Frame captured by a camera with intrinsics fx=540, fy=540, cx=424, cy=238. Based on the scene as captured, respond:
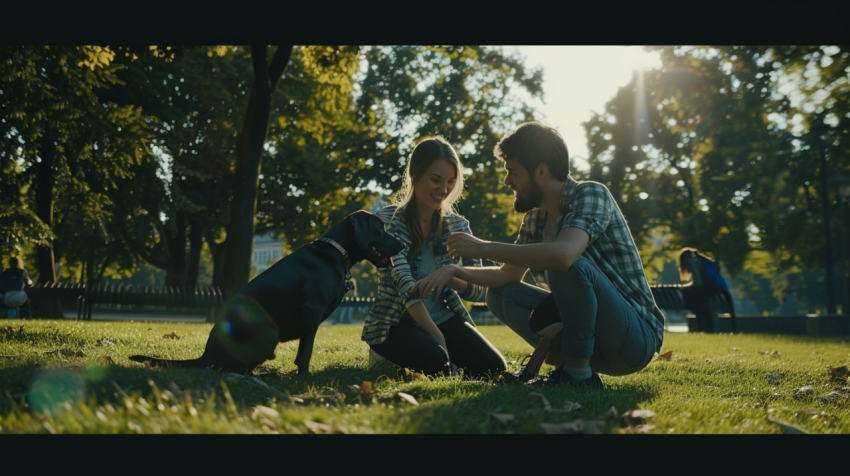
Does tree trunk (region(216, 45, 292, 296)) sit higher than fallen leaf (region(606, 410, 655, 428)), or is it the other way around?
tree trunk (region(216, 45, 292, 296))

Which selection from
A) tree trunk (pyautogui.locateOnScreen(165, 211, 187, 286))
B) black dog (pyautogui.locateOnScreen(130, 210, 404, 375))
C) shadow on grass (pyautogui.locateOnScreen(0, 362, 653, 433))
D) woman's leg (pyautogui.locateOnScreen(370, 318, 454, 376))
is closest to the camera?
shadow on grass (pyautogui.locateOnScreen(0, 362, 653, 433))

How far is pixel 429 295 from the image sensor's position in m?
3.97

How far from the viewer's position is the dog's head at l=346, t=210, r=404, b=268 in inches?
167

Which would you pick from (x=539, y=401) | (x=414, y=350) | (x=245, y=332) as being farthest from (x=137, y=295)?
(x=539, y=401)

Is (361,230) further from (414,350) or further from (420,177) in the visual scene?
(414,350)

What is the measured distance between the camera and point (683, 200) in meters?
28.7

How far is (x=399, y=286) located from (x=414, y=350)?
19.4 inches

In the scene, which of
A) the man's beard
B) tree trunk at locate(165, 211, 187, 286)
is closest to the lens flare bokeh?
the man's beard

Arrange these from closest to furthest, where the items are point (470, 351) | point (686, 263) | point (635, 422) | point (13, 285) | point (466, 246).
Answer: point (635, 422), point (466, 246), point (470, 351), point (13, 285), point (686, 263)

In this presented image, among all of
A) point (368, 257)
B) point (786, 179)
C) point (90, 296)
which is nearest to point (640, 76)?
point (786, 179)

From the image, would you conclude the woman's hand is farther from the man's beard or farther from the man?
the man's beard
